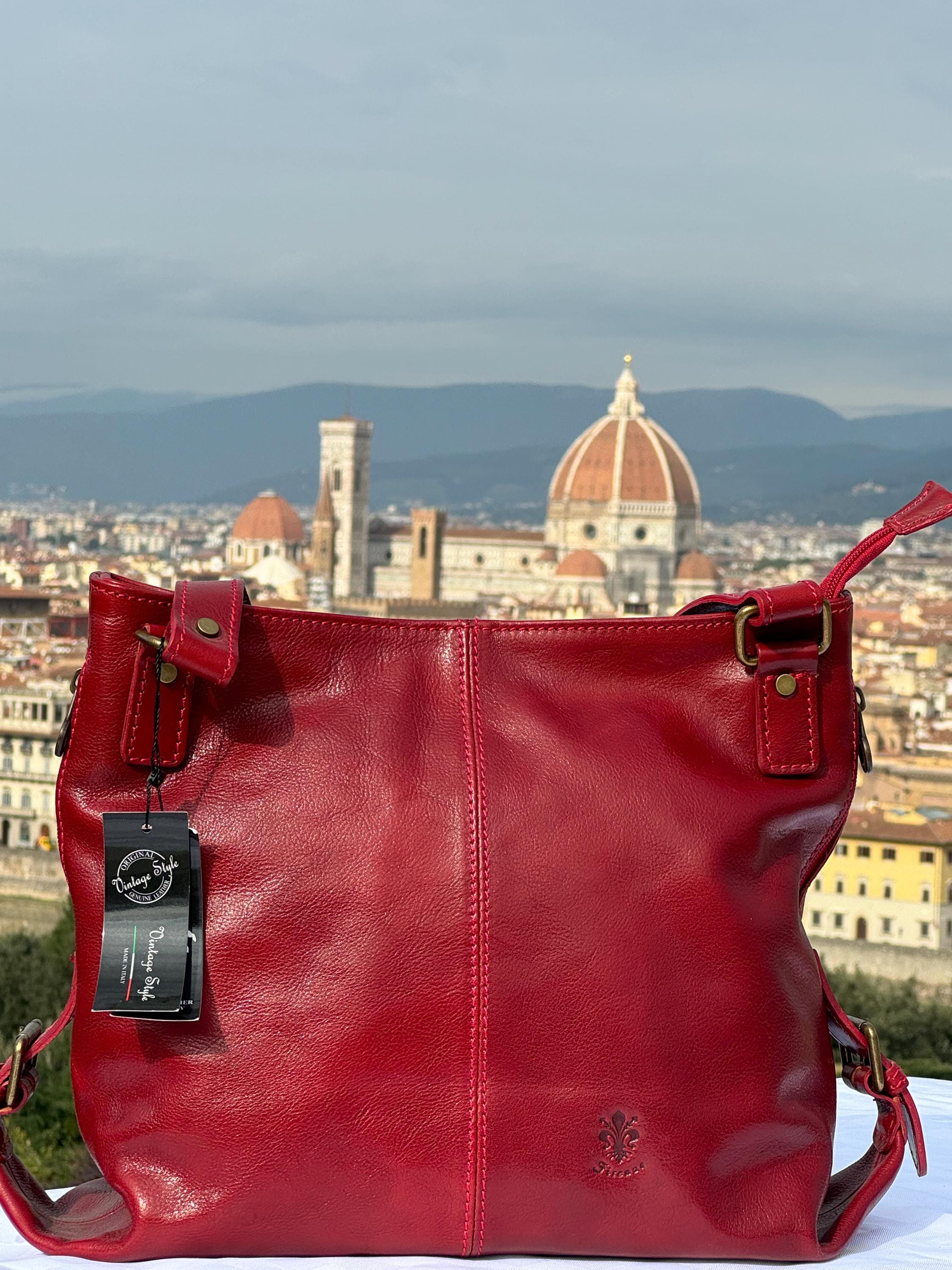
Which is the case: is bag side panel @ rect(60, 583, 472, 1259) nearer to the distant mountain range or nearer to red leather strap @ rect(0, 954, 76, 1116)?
red leather strap @ rect(0, 954, 76, 1116)

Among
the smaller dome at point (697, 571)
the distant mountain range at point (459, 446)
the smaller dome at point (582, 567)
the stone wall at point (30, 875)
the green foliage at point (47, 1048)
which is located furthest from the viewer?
the distant mountain range at point (459, 446)

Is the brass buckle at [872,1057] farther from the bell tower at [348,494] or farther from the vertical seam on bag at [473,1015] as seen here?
the bell tower at [348,494]

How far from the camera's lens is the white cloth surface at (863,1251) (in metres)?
0.83

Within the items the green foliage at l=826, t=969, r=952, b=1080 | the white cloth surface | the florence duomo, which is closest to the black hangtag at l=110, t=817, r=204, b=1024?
the white cloth surface

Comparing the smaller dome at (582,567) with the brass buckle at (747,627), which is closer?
the brass buckle at (747,627)

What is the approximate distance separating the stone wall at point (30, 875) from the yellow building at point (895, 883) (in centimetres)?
667

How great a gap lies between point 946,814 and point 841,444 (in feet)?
371

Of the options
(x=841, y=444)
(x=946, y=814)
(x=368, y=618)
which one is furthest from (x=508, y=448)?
(x=368, y=618)

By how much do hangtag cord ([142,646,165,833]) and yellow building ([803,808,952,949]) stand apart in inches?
606

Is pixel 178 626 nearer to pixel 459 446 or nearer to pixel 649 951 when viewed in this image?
pixel 649 951

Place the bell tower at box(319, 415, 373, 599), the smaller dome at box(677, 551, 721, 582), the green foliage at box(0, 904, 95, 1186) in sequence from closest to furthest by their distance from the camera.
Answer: the green foliage at box(0, 904, 95, 1186), the smaller dome at box(677, 551, 721, 582), the bell tower at box(319, 415, 373, 599)

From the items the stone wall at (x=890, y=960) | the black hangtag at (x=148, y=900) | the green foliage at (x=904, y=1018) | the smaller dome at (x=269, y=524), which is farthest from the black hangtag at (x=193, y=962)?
the smaller dome at (x=269, y=524)

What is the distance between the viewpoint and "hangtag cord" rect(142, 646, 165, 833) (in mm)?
829

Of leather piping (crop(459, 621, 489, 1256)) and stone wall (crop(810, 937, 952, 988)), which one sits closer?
leather piping (crop(459, 621, 489, 1256))
